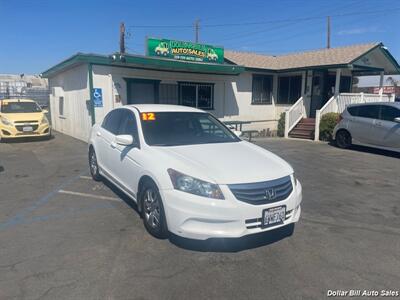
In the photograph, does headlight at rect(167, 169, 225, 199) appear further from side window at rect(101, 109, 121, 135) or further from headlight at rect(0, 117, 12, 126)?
headlight at rect(0, 117, 12, 126)

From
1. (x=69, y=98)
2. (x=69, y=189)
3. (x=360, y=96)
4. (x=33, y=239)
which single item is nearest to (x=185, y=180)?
(x=33, y=239)

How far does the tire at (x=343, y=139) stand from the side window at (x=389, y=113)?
1.53 m

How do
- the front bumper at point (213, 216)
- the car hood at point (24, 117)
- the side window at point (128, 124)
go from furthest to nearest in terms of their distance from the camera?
the car hood at point (24, 117) → the side window at point (128, 124) → the front bumper at point (213, 216)

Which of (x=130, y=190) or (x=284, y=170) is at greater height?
(x=284, y=170)

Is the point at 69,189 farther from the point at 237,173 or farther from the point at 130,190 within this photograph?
the point at 237,173

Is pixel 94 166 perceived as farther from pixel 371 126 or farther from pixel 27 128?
pixel 371 126

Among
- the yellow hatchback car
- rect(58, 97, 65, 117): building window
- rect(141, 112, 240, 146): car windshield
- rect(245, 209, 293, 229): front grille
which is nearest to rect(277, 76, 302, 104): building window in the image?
rect(58, 97, 65, 117): building window

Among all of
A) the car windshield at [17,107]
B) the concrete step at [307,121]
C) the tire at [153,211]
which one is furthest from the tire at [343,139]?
the car windshield at [17,107]

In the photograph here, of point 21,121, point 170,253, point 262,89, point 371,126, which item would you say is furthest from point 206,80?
point 170,253

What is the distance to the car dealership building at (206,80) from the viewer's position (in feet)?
38.6

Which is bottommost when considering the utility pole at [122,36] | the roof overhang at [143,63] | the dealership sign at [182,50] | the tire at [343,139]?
the tire at [343,139]

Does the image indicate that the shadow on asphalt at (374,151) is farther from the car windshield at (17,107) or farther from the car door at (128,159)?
the car windshield at (17,107)

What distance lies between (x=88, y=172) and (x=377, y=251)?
6.19 metres

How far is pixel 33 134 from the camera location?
12453 mm
